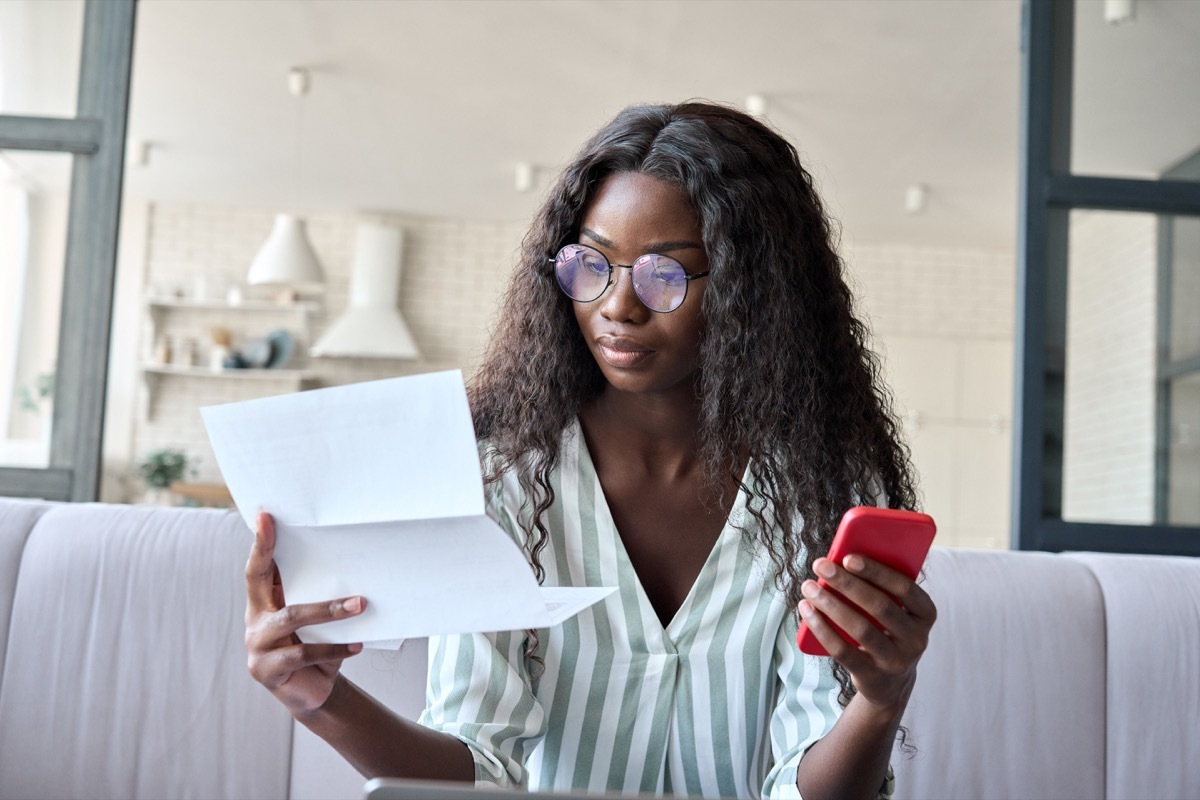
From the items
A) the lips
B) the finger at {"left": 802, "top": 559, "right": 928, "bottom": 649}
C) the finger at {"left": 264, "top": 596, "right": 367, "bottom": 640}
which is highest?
the lips

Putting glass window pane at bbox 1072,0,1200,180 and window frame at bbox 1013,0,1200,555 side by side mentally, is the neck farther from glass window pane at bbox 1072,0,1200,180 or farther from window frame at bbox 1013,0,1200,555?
glass window pane at bbox 1072,0,1200,180

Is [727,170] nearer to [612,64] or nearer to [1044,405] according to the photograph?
[1044,405]

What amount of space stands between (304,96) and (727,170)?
5.24 m

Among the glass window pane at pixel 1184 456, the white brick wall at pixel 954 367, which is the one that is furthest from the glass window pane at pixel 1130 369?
the white brick wall at pixel 954 367

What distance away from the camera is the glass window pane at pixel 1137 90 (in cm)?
234

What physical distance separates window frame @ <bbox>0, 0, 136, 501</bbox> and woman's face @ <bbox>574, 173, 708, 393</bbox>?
1.26 meters

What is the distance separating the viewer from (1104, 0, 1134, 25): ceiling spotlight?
2.38 metres

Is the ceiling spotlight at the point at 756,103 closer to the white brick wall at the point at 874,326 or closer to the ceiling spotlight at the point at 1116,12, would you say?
the white brick wall at the point at 874,326

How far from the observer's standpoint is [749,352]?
136 cm

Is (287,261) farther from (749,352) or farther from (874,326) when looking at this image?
(749,352)

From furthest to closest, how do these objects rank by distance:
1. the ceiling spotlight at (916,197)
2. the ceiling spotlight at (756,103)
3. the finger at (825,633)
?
the ceiling spotlight at (916,197) < the ceiling spotlight at (756,103) < the finger at (825,633)

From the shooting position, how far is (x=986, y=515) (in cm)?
831

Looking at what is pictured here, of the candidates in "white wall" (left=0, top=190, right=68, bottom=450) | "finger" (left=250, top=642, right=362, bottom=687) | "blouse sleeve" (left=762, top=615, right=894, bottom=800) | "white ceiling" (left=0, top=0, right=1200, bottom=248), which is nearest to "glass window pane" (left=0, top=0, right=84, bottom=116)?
"white wall" (left=0, top=190, right=68, bottom=450)

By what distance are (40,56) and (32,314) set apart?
0.52m
